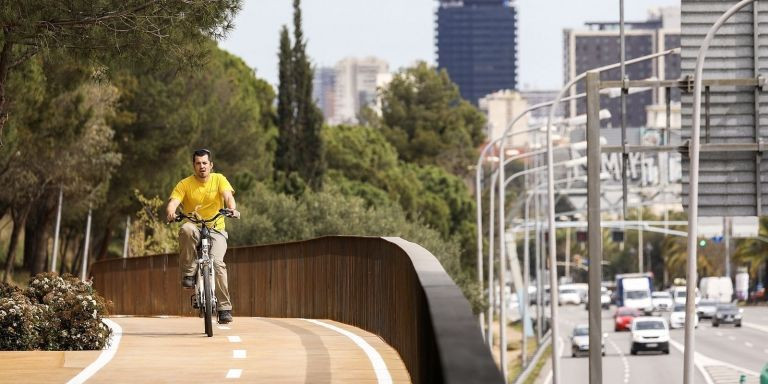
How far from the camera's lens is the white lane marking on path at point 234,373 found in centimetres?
1478

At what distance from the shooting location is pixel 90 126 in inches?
2437

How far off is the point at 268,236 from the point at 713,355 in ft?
58.9

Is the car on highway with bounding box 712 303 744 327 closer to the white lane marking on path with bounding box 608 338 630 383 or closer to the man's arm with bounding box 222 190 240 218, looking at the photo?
the white lane marking on path with bounding box 608 338 630 383

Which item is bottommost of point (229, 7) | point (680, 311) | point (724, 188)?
point (680, 311)

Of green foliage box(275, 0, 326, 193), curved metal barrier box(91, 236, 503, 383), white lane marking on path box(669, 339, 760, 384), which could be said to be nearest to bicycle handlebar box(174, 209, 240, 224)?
curved metal barrier box(91, 236, 503, 383)

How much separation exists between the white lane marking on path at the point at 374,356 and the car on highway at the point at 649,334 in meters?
57.3

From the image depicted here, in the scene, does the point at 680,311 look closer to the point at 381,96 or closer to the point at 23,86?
the point at 381,96

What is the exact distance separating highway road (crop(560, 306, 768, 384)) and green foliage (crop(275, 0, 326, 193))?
1419 cm

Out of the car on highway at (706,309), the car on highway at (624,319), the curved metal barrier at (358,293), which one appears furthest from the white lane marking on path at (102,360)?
the car on highway at (706,309)

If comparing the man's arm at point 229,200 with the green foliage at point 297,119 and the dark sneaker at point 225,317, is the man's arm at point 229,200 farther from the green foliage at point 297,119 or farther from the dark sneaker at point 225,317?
the green foliage at point 297,119

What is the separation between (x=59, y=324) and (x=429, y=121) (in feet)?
435

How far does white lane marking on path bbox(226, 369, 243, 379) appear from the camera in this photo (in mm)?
14780

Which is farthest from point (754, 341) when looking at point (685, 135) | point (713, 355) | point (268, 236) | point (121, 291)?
point (685, 135)

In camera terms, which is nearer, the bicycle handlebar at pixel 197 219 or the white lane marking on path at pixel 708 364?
the bicycle handlebar at pixel 197 219
